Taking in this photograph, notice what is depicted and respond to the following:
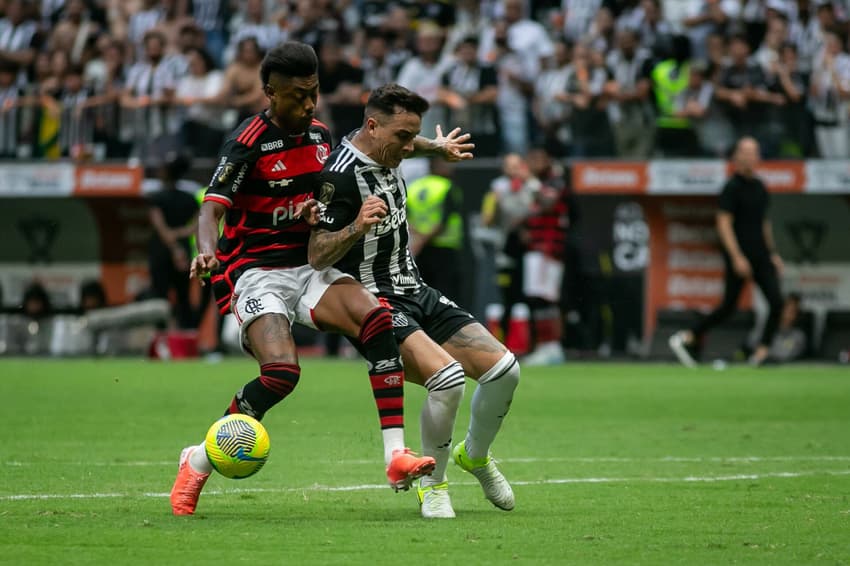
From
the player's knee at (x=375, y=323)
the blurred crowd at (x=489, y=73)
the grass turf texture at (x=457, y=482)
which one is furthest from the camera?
the blurred crowd at (x=489, y=73)

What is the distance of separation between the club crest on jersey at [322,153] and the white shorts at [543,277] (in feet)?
39.4

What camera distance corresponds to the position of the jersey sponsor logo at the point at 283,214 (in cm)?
796

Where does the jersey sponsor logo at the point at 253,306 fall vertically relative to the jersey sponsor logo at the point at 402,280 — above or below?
below

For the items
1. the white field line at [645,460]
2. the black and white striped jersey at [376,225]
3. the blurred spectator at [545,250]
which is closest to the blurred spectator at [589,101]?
the blurred spectator at [545,250]

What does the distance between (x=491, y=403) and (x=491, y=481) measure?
0.39 metres

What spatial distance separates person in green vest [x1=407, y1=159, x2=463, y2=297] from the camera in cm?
1920

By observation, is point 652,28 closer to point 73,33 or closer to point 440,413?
point 73,33

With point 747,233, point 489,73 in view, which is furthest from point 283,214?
point 489,73

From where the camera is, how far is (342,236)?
24.7 feet

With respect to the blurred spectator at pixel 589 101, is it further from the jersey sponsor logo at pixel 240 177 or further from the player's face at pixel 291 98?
the jersey sponsor logo at pixel 240 177

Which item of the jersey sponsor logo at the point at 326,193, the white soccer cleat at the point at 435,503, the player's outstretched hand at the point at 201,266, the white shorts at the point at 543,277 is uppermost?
the jersey sponsor logo at the point at 326,193

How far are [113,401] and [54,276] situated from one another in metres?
11.0

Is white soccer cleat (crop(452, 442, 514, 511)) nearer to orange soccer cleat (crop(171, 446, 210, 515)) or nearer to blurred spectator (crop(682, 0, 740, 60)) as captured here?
orange soccer cleat (crop(171, 446, 210, 515))

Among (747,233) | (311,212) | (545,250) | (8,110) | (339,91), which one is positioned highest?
(311,212)
